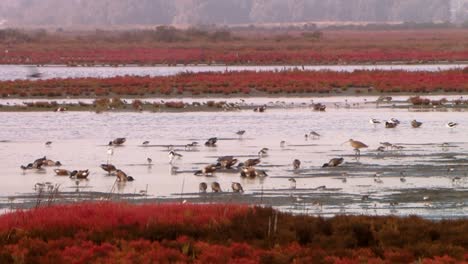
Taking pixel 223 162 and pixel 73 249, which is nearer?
pixel 73 249

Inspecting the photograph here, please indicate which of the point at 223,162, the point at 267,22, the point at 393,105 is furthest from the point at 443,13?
the point at 223,162

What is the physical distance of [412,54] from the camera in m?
70.1

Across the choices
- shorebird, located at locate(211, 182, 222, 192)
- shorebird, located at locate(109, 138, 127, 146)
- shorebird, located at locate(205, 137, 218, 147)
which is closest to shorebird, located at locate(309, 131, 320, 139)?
shorebird, located at locate(205, 137, 218, 147)

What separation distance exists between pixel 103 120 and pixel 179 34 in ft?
239

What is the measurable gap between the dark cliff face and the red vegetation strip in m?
119

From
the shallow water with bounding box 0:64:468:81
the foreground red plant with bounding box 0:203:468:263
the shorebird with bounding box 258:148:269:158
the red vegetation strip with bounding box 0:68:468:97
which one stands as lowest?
the foreground red plant with bounding box 0:203:468:263

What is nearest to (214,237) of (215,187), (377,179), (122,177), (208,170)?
(215,187)

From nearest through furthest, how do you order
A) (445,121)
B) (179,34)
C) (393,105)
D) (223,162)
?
(223,162) → (445,121) → (393,105) → (179,34)

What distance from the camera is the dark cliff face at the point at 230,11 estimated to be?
557ft

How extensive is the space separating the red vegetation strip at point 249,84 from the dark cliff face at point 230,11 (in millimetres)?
119264

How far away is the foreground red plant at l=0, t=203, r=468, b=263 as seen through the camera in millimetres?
11969

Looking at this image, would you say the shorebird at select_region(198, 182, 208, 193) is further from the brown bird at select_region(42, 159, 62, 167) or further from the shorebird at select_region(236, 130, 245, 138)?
the shorebird at select_region(236, 130, 245, 138)

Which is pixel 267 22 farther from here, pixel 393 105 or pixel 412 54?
pixel 393 105

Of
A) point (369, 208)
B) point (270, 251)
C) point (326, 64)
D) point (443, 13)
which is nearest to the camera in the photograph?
point (270, 251)
